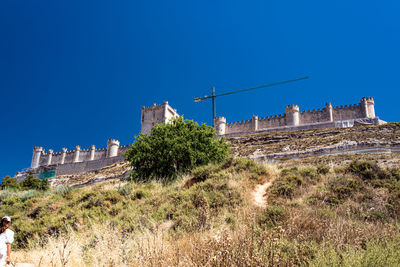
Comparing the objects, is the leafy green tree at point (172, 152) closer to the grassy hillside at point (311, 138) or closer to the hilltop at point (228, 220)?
the hilltop at point (228, 220)

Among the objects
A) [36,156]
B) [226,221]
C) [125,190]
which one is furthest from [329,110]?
[36,156]

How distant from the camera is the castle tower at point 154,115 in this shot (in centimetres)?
6078

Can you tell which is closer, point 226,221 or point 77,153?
point 226,221

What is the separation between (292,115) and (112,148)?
3986cm

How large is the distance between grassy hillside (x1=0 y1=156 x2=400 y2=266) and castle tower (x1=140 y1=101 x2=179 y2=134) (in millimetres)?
46839

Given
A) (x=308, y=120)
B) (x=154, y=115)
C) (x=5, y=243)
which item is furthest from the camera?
(x=154, y=115)

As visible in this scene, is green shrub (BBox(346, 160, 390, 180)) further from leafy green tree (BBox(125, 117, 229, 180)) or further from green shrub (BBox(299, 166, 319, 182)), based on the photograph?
leafy green tree (BBox(125, 117, 229, 180))

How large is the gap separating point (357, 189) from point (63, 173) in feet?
216

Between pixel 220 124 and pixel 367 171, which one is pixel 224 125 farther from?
pixel 367 171

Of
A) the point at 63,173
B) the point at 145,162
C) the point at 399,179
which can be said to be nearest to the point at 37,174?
the point at 63,173

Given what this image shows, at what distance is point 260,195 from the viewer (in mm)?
8703

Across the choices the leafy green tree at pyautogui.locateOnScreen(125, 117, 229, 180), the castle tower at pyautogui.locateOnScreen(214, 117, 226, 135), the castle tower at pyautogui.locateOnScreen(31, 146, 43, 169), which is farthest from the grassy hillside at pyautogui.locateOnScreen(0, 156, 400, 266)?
the castle tower at pyautogui.locateOnScreen(31, 146, 43, 169)

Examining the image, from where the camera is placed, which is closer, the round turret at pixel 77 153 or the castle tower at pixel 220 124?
the castle tower at pixel 220 124

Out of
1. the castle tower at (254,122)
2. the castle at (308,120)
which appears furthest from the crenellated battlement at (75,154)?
the castle tower at (254,122)
